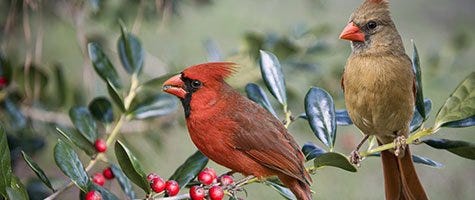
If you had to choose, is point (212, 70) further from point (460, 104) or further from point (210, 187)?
point (460, 104)

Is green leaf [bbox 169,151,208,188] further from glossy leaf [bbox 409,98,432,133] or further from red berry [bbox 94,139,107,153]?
glossy leaf [bbox 409,98,432,133]

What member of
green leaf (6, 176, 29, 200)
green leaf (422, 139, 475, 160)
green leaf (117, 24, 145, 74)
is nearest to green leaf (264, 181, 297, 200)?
green leaf (422, 139, 475, 160)

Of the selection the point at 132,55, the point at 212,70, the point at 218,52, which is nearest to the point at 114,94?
the point at 132,55

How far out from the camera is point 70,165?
1140mm

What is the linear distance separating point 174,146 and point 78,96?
2.28 metres

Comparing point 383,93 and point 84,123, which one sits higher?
point 383,93

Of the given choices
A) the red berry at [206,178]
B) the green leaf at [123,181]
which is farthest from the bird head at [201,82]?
the green leaf at [123,181]

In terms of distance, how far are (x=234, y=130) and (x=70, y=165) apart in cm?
27

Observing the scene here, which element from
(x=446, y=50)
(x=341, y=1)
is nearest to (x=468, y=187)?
(x=341, y=1)

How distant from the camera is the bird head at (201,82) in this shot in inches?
42.0

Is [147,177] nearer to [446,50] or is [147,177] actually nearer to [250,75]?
[250,75]

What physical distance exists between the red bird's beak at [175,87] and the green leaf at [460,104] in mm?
369

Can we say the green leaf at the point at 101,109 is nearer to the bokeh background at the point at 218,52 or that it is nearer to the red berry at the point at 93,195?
the bokeh background at the point at 218,52

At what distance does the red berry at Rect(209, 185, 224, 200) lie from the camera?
1030 mm
